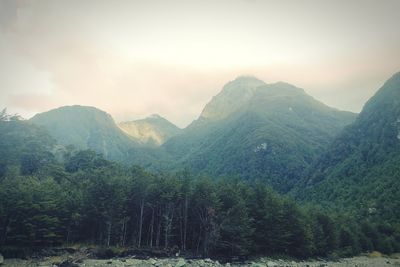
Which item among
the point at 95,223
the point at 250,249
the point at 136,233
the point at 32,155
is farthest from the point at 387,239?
the point at 32,155

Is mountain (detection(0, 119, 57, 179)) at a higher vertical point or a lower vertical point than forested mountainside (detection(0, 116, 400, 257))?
higher

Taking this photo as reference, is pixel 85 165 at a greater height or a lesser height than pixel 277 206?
greater

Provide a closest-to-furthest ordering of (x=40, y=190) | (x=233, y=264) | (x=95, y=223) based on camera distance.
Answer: (x=233, y=264)
(x=40, y=190)
(x=95, y=223)

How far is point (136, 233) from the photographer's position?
3265 inches

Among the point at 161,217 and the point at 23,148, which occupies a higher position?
the point at 23,148

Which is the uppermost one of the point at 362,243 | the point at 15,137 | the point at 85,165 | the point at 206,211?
the point at 15,137

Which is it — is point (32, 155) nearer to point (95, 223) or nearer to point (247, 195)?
point (95, 223)

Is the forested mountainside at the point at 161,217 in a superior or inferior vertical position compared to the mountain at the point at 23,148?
inferior

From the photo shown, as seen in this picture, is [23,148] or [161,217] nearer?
[161,217]

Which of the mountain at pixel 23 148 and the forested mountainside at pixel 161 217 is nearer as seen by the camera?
the forested mountainside at pixel 161 217

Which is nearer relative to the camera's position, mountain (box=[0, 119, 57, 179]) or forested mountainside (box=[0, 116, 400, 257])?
forested mountainside (box=[0, 116, 400, 257])

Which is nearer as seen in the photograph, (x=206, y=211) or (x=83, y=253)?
(x=83, y=253)

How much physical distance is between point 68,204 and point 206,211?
107ft

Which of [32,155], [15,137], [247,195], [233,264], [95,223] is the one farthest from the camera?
[15,137]
